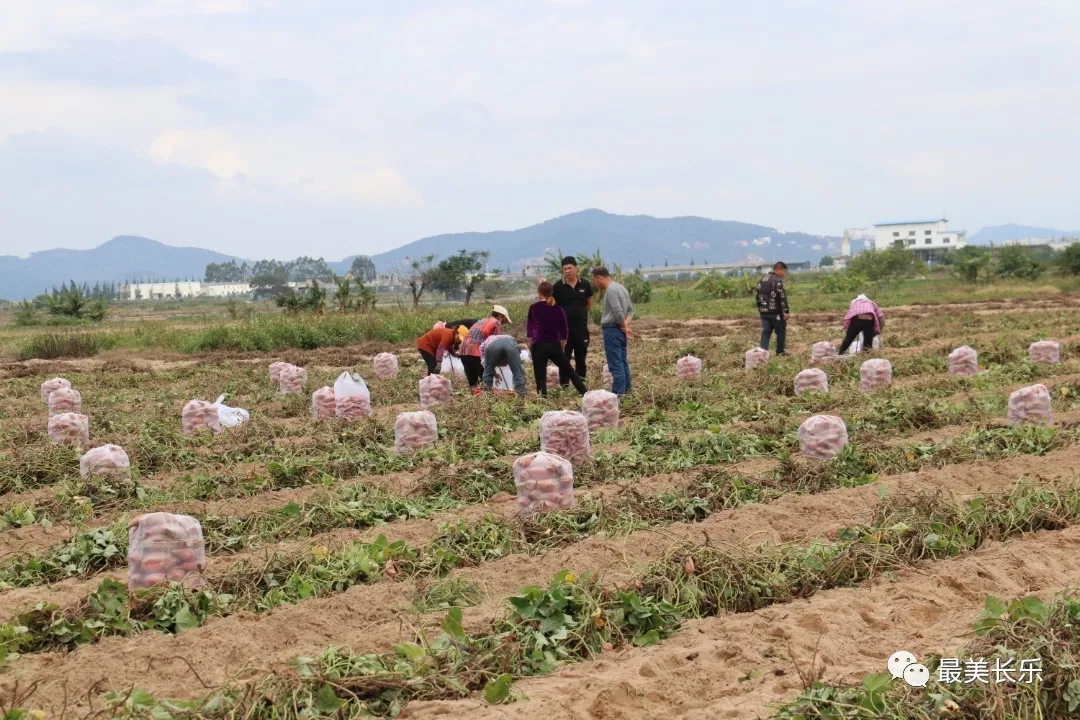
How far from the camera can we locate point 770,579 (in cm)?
492

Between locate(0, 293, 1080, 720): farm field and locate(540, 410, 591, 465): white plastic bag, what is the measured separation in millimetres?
293

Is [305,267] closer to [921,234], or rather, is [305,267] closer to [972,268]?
[921,234]

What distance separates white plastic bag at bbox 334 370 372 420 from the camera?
10398 millimetres

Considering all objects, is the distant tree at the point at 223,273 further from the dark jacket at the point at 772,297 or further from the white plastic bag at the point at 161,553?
the white plastic bag at the point at 161,553

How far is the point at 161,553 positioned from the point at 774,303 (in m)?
10.1

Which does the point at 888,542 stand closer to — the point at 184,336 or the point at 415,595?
the point at 415,595

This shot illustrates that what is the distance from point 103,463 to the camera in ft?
25.5

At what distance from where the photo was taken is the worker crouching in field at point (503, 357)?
10891mm

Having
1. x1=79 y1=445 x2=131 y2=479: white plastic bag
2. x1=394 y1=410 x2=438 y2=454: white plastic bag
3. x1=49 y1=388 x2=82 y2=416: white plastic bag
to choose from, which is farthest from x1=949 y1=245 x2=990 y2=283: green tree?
x1=79 y1=445 x2=131 y2=479: white plastic bag

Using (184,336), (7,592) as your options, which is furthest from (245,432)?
(184,336)

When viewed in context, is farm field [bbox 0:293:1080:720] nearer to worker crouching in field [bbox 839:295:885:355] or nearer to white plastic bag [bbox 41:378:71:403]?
worker crouching in field [bbox 839:295:885:355]

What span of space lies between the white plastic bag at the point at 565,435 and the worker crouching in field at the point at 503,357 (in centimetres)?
291

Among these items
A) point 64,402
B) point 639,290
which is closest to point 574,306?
point 64,402

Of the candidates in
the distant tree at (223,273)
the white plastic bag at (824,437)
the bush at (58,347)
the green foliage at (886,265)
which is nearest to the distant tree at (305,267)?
the distant tree at (223,273)
